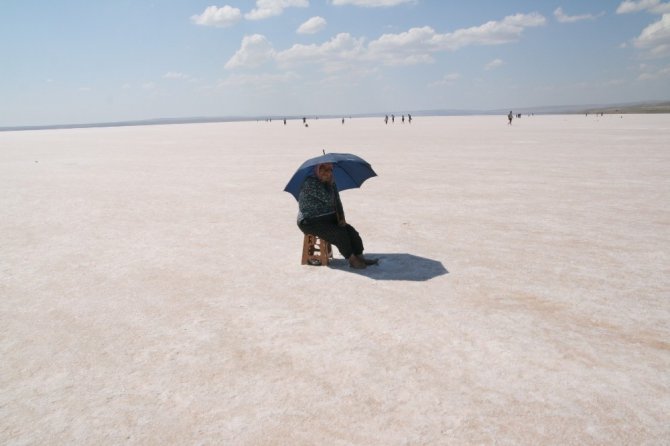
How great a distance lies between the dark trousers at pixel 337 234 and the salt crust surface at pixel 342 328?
1.06 ft

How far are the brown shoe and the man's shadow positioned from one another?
0.17ft

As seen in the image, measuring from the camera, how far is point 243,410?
3330mm

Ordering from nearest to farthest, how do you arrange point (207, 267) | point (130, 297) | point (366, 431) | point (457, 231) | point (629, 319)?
point (366, 431) → point (629, 319) → point (130, 297) → point (207, 267) → point (457, 231)

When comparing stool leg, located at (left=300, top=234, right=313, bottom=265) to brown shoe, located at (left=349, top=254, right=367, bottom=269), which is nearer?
brown shoe, located at (left=349, top=254, right=367, bottom=269)

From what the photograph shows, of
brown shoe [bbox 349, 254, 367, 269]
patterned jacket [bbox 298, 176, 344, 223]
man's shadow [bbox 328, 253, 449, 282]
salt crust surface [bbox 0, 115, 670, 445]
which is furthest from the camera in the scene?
patterned jacket [bbox 298, 176, 344, 223]

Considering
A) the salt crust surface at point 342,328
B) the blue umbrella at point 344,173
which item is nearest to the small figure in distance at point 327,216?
the blue umbrella at point 344,173

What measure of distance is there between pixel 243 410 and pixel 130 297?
273cm

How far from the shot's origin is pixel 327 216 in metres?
6.41

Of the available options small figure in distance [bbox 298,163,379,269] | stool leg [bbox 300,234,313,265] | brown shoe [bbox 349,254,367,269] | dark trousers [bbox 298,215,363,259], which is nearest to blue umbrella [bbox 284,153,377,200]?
small figure in distance [bbox 298,163,379,269]

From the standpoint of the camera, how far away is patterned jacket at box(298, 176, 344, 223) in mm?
6402

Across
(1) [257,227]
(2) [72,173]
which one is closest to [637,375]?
(1) [257,227]

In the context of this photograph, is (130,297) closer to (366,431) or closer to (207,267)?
(207,267)

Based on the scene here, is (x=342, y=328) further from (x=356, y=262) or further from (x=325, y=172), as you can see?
(x=325, y=172)

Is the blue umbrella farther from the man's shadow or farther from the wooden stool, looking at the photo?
the man's shadow
